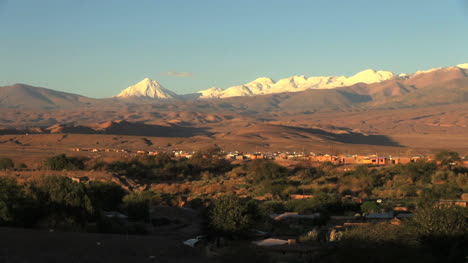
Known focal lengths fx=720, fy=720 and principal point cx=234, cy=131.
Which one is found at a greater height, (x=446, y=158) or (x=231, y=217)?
(x=446, y=158)

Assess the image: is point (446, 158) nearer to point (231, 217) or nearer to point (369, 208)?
point (369, 208)

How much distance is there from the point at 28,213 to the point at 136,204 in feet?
23.9

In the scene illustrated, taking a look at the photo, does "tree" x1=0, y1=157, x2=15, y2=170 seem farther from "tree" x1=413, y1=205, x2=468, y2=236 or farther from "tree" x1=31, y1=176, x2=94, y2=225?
"tree" x1=413, y1=205, x2=468, y2=236

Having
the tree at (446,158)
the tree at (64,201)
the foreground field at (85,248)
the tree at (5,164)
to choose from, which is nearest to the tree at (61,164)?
the tree at (5,164)

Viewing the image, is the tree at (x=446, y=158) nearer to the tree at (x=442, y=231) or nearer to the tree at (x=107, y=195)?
the tree at (x=107, y=195)

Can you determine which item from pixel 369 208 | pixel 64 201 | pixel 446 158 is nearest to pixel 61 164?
pixel 446 158

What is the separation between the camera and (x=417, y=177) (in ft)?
148

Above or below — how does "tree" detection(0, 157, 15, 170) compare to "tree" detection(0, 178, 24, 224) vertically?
below

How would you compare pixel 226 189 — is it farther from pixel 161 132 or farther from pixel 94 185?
pixel 161 132

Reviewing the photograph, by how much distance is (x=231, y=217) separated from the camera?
21.3m

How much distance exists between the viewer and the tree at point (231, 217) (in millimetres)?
21156

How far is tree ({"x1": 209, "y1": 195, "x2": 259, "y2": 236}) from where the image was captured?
2116 centimetres

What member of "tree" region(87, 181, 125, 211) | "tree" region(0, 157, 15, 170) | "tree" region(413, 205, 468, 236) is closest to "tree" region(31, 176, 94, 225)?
"tree" region(87, 181, 125, 211)

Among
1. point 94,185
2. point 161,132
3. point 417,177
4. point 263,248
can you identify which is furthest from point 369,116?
point 263,248
